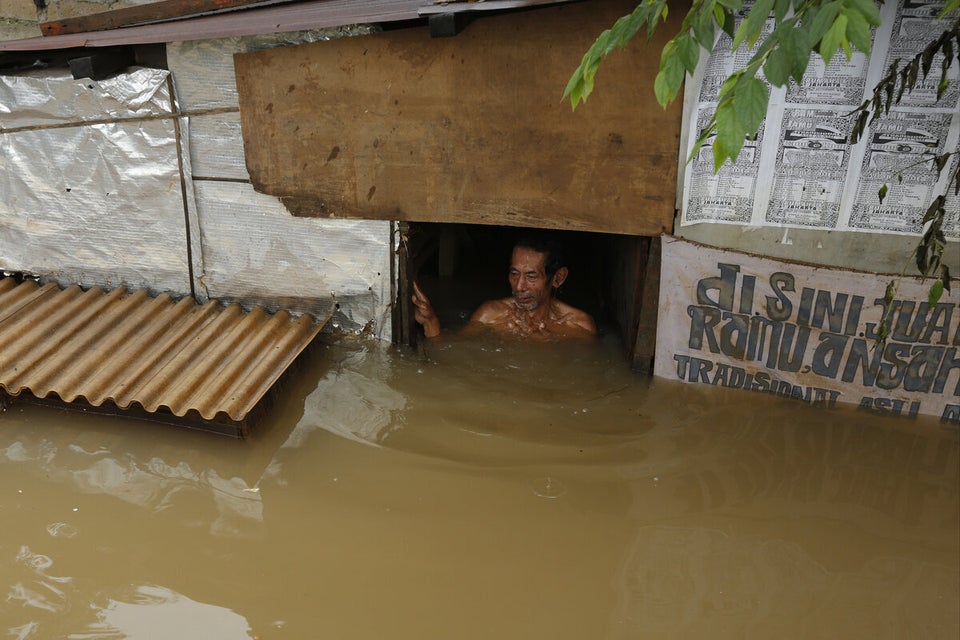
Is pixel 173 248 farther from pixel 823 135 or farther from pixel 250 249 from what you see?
pixel 823 135

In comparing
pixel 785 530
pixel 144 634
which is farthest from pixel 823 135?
pixel 144 634

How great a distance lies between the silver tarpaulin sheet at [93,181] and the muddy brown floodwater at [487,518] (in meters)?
1.21

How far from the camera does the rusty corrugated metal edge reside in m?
3.35

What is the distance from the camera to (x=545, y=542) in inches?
126

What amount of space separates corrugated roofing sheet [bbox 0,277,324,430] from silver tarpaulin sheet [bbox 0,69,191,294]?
196 mm

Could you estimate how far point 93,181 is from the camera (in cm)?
455

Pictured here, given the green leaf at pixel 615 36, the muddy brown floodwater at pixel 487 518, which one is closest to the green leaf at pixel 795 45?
the green leaf at pixel 615 36

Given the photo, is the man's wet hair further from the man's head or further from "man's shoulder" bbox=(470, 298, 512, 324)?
"man's shoulder" bbox=(470, 298, 512, 324)

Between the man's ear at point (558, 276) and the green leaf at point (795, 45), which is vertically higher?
the green leaf at point (795, 45)

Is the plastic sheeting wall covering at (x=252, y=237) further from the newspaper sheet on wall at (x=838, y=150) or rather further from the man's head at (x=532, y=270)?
the newspaper sheet on wall at (x=838, y=150)

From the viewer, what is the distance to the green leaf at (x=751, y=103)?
5.23 ft

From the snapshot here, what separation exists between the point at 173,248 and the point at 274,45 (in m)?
1.58

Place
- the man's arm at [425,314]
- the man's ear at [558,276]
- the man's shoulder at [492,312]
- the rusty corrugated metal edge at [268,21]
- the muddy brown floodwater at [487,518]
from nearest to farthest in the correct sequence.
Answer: the muddy brown floodwater at [487,518]
the rusty corrugated metal edge at [268,21]
the man's arm at [425,314]
the man's ear at [558,276]
the man's shoulder at [492,312]

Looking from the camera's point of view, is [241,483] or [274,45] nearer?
[241,483]
